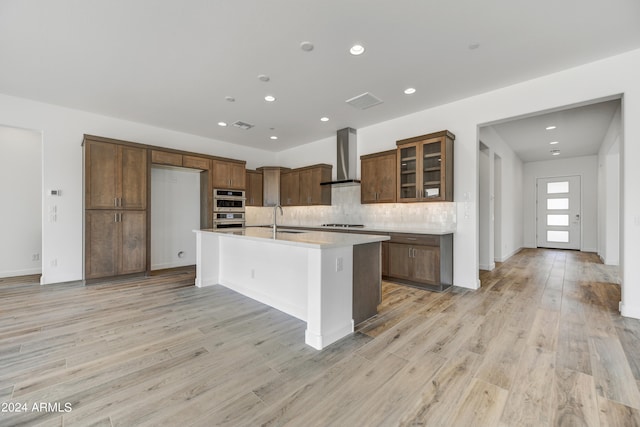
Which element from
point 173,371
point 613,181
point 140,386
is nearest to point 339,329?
point 173,371

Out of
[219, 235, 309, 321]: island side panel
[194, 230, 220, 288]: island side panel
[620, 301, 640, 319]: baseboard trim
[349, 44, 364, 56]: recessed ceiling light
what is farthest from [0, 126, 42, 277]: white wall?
[620, 301, 640, 319]: baseboard trim

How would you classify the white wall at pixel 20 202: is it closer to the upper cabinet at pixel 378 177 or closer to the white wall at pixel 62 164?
the white wall at pixel 62 164

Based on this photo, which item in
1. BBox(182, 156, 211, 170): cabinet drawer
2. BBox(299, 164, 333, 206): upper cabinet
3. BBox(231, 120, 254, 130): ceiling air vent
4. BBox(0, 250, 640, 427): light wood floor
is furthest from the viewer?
BBox(299, 164, 333, 206): upper cabinet

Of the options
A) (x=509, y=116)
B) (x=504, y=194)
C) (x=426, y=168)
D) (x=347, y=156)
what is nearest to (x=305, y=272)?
(x=426, y=168)

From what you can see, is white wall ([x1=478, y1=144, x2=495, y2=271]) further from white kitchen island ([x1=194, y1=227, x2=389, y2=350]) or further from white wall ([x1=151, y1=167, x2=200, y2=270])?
white wall ([x1=151, y1=167, x2=200, y2=270])

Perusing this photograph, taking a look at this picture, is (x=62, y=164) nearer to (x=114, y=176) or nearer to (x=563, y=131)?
(x=114, y=176)

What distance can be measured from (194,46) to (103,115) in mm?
3247

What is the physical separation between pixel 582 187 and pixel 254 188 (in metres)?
9.58

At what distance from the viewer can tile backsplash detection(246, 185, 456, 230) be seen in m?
4.64

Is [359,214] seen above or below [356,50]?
below

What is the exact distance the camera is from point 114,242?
4.52 m

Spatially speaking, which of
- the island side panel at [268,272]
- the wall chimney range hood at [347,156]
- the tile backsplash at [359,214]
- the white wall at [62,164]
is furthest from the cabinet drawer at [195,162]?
the wall chimney range hood at [347,156]

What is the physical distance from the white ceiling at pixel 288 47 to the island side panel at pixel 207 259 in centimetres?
215

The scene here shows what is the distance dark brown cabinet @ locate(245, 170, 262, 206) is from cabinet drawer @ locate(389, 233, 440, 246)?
12.7 ft
